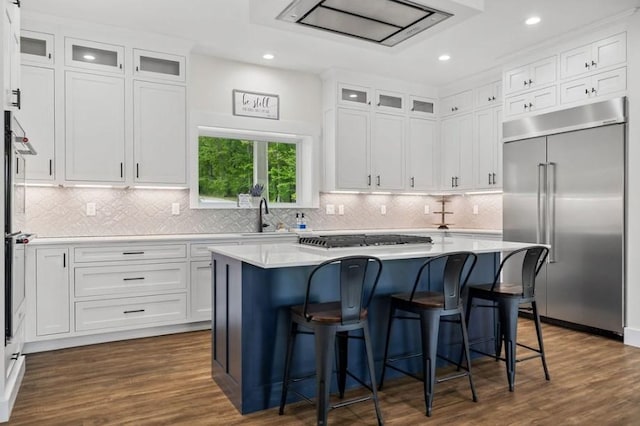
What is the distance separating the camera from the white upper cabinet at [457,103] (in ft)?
19.5

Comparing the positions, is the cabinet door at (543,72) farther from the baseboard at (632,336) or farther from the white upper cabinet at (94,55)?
the white upper cabinet at (94,55)

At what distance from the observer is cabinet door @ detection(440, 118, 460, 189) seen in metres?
6.14

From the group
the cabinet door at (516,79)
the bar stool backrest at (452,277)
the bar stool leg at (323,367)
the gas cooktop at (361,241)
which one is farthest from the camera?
the cabinet door at (516,79)

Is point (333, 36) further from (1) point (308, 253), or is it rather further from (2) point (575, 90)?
(2) point (575, 90)

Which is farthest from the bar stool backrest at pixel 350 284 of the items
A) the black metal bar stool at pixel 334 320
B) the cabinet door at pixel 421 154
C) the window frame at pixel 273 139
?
the cabinet door at pixel 421 154

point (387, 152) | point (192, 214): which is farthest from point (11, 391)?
point (387, 152)

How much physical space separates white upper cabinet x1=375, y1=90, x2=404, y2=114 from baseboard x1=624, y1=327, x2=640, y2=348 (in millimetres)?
3593

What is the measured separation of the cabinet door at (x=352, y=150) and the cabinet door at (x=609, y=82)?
2.52 metres

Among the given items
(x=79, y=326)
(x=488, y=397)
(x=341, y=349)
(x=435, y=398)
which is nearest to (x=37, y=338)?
(x=79, y=326)

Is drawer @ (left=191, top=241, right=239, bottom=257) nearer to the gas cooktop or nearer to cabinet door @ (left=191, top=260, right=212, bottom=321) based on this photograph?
cabinet door @ (left=191, top=260, right=212, bottom=321)

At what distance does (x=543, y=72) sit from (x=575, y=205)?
145 cm

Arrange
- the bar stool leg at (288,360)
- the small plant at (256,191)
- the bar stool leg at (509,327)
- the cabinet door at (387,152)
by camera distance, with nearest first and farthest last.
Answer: the bar stool leg at (288,360) → the bar stool leg at (509,327) → the small plant at (256,191) → the cabinet door at (387,152)

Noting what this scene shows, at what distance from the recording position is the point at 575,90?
4402 millimetres

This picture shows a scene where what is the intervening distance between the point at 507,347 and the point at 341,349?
1125 millimetres
